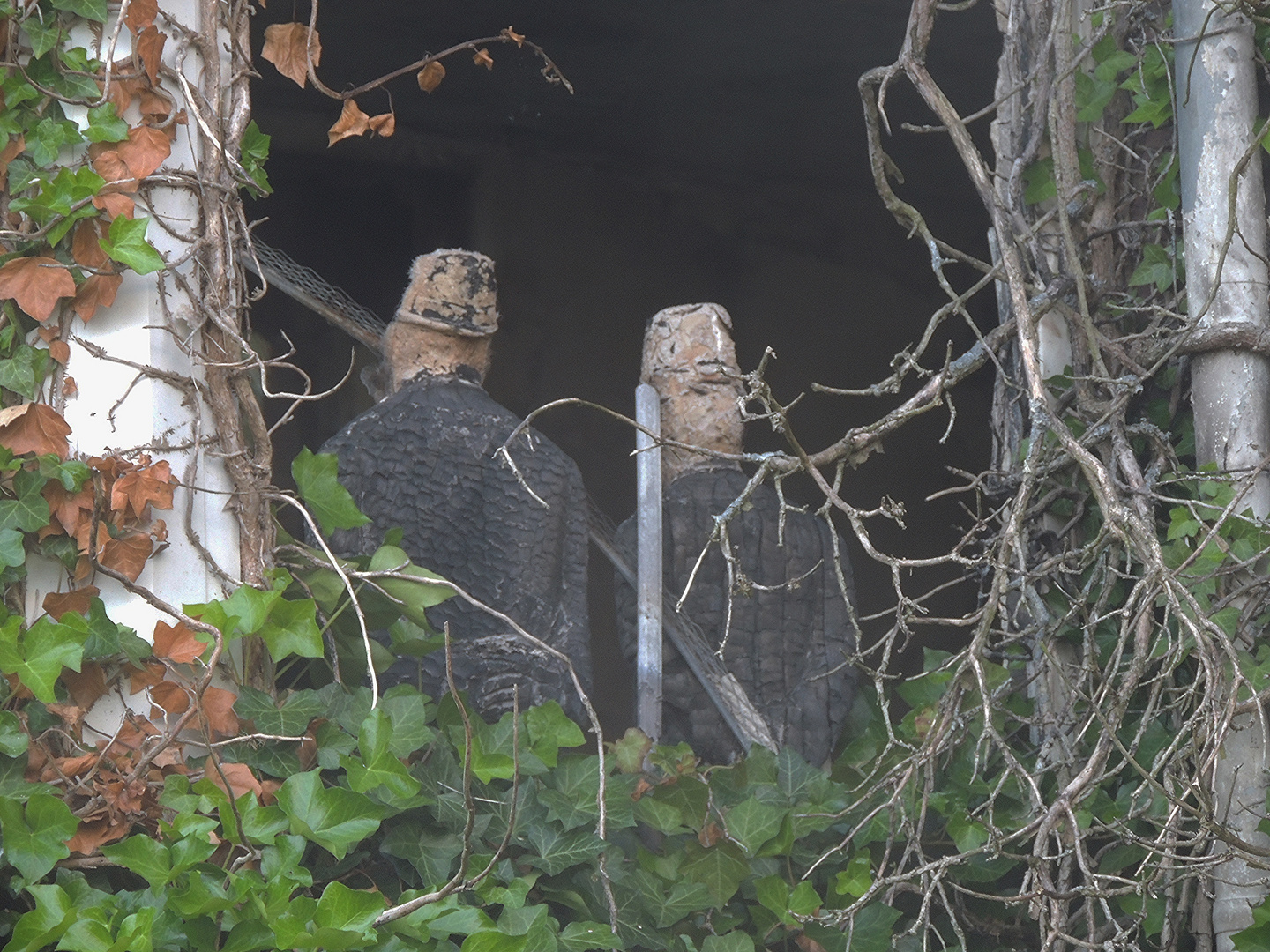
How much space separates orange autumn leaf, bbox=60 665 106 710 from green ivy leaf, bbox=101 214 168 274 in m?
0.52

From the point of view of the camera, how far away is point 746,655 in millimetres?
3096

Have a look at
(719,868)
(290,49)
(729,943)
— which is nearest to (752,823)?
(719,868)

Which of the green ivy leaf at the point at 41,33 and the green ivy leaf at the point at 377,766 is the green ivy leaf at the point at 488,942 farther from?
the green ivy leaf at the point at 41,33

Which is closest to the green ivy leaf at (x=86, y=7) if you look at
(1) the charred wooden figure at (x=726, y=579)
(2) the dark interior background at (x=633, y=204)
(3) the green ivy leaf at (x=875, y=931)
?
(1) the charred wooden figure at (x=726, y=579)

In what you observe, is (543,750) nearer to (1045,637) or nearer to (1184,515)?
(1045,637)

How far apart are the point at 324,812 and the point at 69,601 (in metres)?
0.43

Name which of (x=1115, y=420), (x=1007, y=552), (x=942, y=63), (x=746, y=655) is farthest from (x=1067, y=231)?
(x=942, y=63)

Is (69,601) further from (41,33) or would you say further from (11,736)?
A: (41,33)

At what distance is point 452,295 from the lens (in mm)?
3105

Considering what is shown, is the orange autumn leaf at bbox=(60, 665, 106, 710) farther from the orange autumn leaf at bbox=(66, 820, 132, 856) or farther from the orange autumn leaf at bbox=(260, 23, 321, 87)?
the orange autumn leaf at bbox=(260, 23, 321, 87)

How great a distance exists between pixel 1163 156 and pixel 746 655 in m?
1.26

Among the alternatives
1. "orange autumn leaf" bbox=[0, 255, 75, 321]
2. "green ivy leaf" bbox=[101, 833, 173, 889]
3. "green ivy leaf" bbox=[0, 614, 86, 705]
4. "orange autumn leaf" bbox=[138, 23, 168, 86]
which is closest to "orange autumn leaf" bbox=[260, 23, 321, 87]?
"orange autumn leaf" bbox=[138, 23, 168, 86]

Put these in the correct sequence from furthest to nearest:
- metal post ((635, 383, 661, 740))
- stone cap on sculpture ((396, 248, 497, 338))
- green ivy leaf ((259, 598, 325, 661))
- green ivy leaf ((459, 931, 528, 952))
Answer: stone cap on sculpture ((396, 248, 497, 338)) → metal post ((635, 383, 661, 740)) → green ivy leaf ((259, 598, 325, 661)) → green ivy leaf ((459, 931, 528, 952))

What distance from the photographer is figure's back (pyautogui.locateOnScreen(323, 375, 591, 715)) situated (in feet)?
9.35
